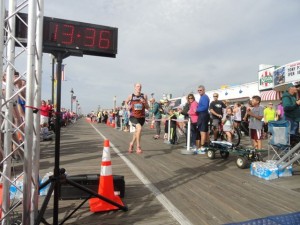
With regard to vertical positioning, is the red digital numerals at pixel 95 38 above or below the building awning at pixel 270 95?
below

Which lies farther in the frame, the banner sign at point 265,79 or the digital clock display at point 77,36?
the banner sign at point 265,79

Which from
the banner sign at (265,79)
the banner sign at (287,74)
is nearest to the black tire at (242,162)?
the banner sign at (287,74)

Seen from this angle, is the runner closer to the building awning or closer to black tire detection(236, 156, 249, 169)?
black tire detection(236, 156, 249, 169)

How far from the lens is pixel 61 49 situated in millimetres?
3477

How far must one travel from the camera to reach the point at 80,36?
141 inches

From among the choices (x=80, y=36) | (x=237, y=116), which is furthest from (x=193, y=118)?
(x=80, y=36)

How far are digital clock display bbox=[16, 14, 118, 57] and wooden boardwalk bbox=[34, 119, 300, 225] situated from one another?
2.17 meters

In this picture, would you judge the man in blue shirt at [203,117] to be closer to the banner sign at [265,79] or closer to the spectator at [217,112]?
the spectator at [217,112]

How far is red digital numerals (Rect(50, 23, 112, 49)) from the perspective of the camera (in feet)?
11.3

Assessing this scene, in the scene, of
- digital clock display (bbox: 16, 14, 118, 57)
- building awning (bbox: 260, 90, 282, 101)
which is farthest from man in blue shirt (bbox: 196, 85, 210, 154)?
building awning (bbox: 260, 90, 282, 101)

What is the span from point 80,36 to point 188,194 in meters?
2.92

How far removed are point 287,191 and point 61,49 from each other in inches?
167

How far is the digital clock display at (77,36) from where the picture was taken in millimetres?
3402

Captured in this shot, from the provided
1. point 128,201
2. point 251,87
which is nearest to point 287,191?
point 128,201
